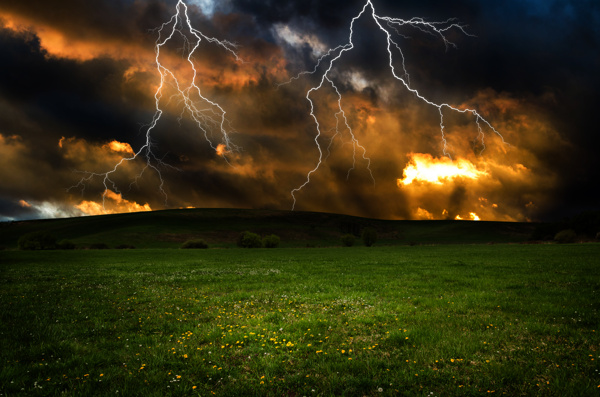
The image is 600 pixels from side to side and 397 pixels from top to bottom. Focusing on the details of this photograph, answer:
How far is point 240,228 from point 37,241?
67446mm

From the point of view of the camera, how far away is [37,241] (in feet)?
200

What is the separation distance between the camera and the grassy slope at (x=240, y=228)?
98.1 metres

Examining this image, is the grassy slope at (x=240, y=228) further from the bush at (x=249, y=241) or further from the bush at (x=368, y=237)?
the bush at (x=368, y=237)

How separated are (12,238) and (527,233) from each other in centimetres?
18635

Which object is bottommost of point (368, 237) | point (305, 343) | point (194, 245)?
point (194, 245)

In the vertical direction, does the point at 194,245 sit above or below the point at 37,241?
below

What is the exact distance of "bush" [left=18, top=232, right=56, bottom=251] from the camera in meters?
60.1

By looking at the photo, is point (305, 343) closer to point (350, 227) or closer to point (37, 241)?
point (37, 241)

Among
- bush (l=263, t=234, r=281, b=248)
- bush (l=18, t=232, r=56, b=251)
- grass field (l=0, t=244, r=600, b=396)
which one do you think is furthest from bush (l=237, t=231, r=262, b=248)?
grass field (l=0, t=244, r=600, b=396)

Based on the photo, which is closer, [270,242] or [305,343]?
[305,343]

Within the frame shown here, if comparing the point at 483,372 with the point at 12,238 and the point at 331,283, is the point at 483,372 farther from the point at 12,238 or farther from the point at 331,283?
the point at 12,238

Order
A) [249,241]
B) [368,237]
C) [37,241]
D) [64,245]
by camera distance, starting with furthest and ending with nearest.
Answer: [368,237]
[249,241]
[64,245]
[37,241]

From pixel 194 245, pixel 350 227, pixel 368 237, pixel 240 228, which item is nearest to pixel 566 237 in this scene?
pixel 368 237

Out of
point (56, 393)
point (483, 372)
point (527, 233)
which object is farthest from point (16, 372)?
point (527, 233)
